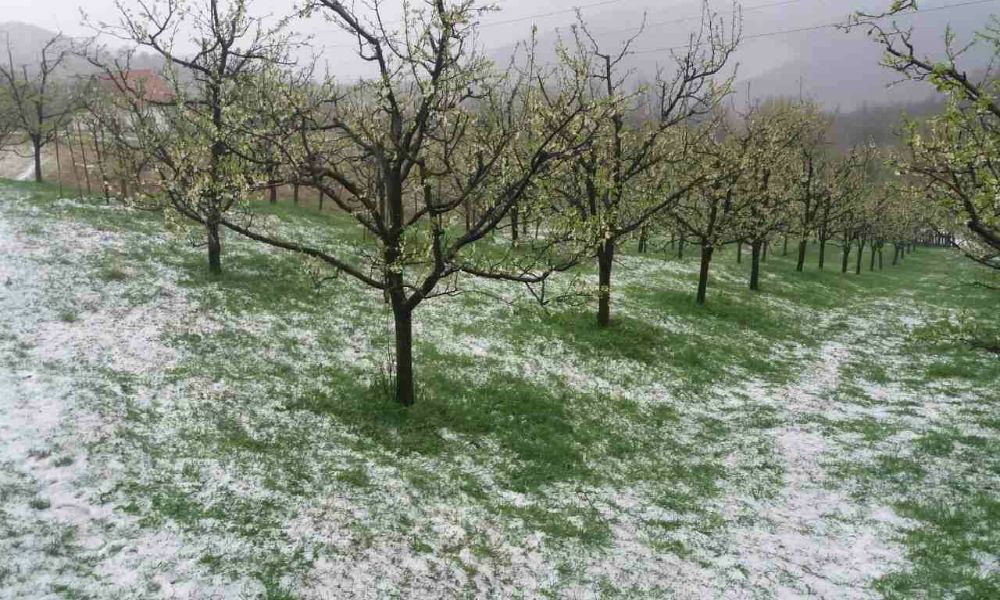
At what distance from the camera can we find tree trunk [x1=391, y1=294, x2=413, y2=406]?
12.4 m

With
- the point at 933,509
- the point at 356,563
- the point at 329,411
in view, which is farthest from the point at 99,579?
the point at 933,509

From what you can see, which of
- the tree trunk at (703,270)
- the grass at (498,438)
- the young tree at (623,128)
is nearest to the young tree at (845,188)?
the tree trunk at (703,270)

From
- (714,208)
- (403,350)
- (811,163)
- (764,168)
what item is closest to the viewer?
(403,350)

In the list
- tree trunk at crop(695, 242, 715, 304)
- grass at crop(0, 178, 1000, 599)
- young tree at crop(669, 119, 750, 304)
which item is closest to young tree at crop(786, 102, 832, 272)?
young tree at crop(669, 119, 750, 304)

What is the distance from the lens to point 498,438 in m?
12.8

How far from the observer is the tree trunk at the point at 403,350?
40.7 ft

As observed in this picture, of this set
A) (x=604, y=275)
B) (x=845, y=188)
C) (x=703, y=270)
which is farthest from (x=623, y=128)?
(x=845, y=188)

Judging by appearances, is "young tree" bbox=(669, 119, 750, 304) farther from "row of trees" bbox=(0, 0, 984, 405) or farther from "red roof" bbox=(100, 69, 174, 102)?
"red roof" bbox=(100, 69, 174, 102)

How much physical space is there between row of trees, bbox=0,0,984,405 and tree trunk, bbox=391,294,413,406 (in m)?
0.04

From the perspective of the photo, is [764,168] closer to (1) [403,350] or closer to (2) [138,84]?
(1) [403,350]

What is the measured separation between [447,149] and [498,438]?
7038mm

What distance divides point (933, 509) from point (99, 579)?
598 inches

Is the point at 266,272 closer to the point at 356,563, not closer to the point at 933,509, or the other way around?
the point at 356,563

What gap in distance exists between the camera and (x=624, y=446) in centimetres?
1336
